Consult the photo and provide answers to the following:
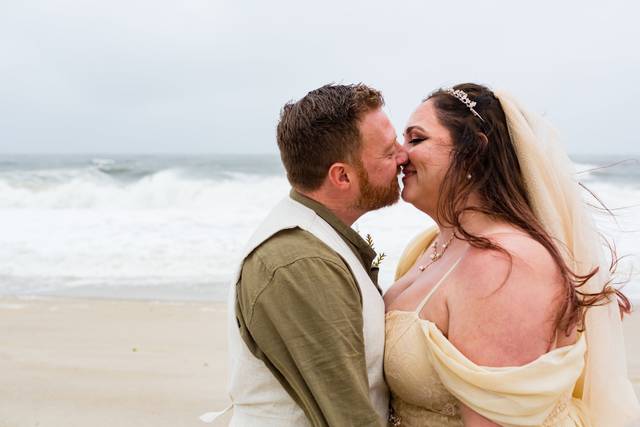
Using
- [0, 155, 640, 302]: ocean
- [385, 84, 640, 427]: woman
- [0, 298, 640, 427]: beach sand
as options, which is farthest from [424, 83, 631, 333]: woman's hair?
[0, 298, 640, 427]: beach sand

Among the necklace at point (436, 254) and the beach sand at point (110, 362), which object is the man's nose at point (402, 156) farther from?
the beach sand at point (110, 362)

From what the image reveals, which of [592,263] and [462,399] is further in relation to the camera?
[592,263]

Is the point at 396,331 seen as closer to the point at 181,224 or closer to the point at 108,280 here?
the point at 108,280

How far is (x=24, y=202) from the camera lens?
23.8 m

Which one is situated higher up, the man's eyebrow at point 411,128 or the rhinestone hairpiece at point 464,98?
the rhinestone hairpiece at point 464,98

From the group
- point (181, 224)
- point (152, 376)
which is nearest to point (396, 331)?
point (152, 376)

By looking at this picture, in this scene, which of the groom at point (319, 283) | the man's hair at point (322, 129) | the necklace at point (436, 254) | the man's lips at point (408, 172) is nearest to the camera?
the groom at point (319, 283)

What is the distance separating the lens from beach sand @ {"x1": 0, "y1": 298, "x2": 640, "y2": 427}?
16.4ft

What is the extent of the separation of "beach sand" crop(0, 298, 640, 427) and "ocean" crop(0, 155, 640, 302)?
0.90m

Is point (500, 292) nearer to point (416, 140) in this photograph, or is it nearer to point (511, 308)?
point (511, 308)

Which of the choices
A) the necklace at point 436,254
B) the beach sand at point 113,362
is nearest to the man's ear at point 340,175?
the necklace at point 436,254

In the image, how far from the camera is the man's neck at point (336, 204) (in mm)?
2459

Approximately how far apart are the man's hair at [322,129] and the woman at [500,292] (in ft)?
1.24

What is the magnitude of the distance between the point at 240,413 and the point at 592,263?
149 cm
